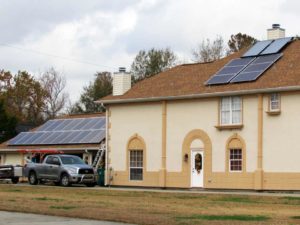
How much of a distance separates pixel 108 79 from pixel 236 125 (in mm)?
48436

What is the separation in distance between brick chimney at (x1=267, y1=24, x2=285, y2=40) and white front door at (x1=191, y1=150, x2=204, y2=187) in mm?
8000

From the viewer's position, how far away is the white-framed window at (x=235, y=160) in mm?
36031

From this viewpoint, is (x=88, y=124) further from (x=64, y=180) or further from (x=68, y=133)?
(x=64, y=180)

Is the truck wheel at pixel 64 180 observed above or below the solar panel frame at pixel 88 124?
below

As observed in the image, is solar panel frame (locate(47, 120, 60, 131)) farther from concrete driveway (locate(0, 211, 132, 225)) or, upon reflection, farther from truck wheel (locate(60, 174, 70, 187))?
concrete driveway (locate(0, 211, 132, 225))

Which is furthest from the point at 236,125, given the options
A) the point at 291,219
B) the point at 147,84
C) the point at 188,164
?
the point at 291,219

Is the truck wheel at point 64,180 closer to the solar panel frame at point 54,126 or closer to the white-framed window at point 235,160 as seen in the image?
the white-framed window at point 235,160

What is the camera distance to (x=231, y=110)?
120ft

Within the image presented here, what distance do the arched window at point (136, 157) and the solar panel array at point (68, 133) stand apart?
407 centimetres

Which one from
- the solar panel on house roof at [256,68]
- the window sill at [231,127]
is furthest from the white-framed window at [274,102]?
the window sill at [231,127]

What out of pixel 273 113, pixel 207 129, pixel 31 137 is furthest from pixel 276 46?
pixel 31 137

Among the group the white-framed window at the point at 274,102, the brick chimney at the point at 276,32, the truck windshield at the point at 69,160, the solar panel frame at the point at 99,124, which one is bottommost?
the truck windshield at the point at 69,160

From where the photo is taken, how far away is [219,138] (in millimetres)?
36906

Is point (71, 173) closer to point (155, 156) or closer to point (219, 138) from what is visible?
point (155, 156)
